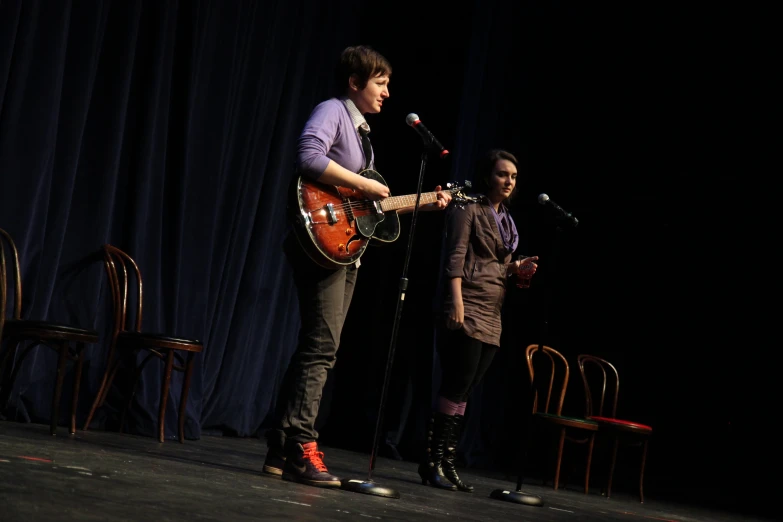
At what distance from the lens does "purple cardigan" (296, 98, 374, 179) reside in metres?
2.61

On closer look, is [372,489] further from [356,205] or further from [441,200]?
[441,200]

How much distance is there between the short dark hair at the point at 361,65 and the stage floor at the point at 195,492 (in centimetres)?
129

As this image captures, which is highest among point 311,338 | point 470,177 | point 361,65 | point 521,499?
point 470,177

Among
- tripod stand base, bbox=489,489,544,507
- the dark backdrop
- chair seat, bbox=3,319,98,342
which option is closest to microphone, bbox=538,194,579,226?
tripod stand base, bbox=489,489,544,507

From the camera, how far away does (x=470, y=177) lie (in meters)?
5.44

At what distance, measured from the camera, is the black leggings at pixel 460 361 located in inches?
133

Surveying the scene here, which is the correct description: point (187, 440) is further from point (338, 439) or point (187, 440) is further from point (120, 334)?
point (338, 439)

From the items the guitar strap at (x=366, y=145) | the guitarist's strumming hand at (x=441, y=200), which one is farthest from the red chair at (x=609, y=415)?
the guitar strap at (x=366, y=145)

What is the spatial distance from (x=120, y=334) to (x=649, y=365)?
3149mm

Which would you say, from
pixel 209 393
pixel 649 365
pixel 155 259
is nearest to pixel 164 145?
pixel 155 259

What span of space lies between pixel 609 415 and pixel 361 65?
3.53 metres

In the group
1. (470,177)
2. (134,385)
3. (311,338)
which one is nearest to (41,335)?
(134,385)

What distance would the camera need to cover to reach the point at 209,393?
16.1 feet

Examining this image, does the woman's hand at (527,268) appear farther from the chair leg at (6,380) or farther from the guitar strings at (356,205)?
the chair leg at (6,380)
